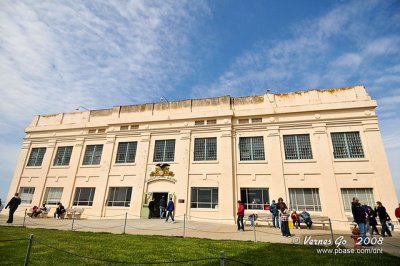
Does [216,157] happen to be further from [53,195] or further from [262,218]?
[53,195]

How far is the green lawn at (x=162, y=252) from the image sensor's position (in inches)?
269

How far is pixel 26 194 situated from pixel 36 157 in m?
3.68

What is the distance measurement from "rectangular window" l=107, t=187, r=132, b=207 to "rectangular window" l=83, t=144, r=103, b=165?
3.60 meters

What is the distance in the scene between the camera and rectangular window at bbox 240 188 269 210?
16.8 metres

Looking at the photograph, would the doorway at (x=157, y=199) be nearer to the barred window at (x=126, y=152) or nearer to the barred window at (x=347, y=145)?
the barred window at (x=126, y=152)

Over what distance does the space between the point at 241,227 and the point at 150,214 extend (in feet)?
26.5

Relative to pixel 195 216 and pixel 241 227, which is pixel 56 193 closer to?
pixel 195 216

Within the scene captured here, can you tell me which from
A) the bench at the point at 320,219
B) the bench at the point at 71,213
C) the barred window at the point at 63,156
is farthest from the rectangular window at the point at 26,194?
the bench at the point at 320,219

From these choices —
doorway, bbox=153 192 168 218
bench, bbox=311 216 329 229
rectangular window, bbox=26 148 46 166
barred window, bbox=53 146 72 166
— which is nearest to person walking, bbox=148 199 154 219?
doorway, bbox=153 192 168 218

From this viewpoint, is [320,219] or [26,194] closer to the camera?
[320,219]

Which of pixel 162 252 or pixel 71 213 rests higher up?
pixel 71 213

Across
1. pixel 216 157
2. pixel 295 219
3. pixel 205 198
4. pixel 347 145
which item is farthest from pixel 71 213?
pixel 347 145

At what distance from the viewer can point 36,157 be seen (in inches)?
930

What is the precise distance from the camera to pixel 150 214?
1830 centimetres
